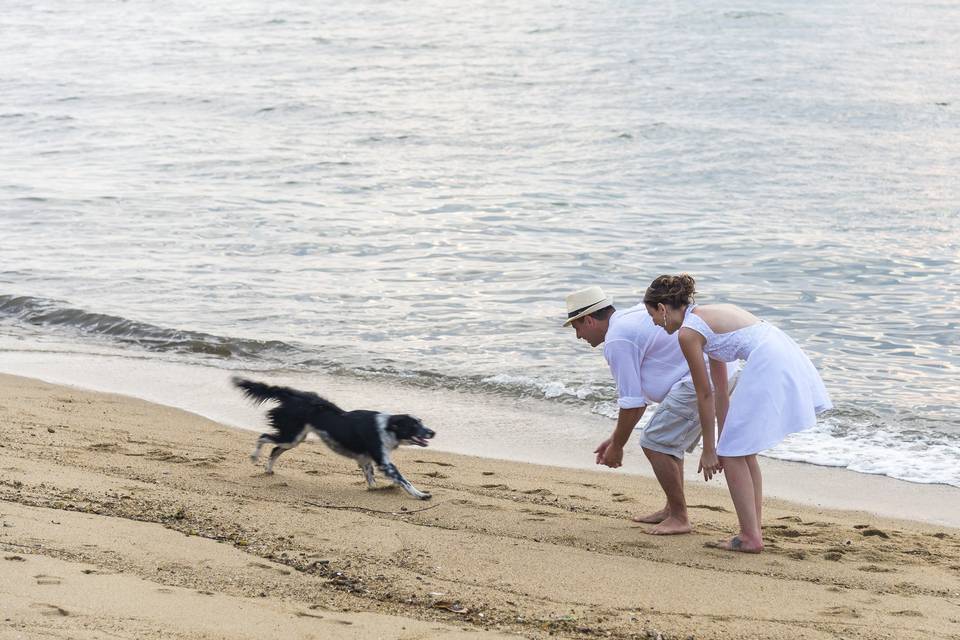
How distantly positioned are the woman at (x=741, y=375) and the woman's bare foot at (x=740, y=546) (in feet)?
1.21

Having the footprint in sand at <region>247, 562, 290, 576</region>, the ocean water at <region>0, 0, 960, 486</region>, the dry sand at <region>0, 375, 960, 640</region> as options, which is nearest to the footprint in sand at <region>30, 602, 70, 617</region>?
the dry sand at <region>0, 375, 960, 640</region>

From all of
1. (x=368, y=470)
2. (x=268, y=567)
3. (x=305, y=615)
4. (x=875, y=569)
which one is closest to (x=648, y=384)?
(x=875, y=569)

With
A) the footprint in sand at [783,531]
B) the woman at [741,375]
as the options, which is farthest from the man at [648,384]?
the footprint in sand at [783,531]

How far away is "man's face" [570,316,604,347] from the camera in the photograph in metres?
5.73

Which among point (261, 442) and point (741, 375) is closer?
point (741, 375)

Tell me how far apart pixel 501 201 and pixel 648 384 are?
479 inches

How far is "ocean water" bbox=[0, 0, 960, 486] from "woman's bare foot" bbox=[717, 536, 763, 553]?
2.36 meters

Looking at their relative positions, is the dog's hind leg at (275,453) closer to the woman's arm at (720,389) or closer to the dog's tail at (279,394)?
the dog's tail at (279,394)

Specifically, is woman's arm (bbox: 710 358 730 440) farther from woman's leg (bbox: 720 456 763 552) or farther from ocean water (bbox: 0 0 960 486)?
ocean water (bbox: 0 0 960 486)

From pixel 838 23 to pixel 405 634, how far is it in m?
34.8

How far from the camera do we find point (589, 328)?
577 centimetres

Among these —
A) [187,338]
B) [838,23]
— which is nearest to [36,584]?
[187,338]

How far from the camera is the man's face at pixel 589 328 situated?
573cm

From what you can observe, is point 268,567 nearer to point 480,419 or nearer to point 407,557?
point 407,557
